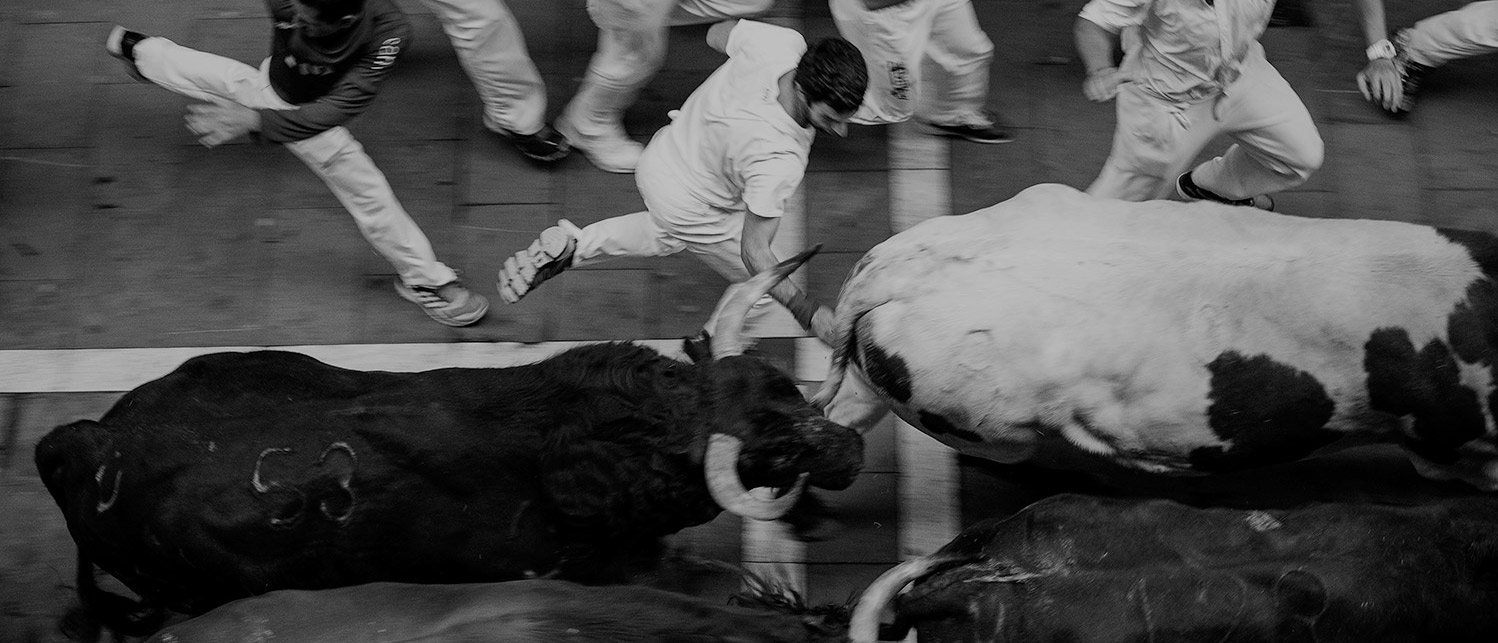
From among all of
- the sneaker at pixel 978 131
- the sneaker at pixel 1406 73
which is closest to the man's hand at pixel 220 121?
the sneaker at pixel 978 131

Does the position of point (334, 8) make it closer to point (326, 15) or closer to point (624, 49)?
point (326, 15)

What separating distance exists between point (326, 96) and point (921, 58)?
2.51 m

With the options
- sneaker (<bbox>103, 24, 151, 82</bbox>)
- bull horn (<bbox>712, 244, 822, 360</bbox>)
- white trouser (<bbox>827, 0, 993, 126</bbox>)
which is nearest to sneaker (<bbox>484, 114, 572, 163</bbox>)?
white trouser (<bbox>827, 0, 993, 126</bbox>)

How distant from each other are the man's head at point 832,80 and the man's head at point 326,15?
160 centimetres

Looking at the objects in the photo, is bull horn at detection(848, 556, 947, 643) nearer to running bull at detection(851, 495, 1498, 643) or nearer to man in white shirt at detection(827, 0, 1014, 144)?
running bull at detection(851, 495, 1498, 643)

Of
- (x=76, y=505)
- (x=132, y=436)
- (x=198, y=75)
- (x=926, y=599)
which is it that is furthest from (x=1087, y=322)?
(x=198, y=75)

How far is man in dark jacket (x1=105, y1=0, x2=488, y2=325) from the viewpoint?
186 inches

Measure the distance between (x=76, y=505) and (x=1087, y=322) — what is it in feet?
10.6

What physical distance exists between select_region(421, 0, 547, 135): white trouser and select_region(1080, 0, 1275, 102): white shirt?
101 inches

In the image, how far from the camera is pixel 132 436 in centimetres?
Result: 405

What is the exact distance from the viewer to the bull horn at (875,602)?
12.1 feet

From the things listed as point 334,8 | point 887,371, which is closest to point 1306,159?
point 887,371

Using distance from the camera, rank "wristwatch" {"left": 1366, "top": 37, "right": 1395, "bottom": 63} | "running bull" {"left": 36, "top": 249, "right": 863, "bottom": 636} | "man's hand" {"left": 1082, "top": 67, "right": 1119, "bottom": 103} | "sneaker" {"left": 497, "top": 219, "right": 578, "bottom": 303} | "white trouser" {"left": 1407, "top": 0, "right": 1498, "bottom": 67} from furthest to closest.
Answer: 1. "wristwatch" {"left": 1366, "top": 37, "right": 1395, "bottom": 63}
2. "white trouser" {"left": 1407, "top": 0, "right": 1498, "bottom": 67}
3. "man's hand" {"left": 1082, "top": 67, "right": 1119, "bottom": 103}
4. "sneaker" {"left": 497, "top": 219, "right": 578, "bottom": 303}
5. "running bull" {"left": 36, "top": 249, "right": 863, "bottom": 636}

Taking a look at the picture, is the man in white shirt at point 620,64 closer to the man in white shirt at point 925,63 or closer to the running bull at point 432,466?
the man in white shirt at point 925,63
